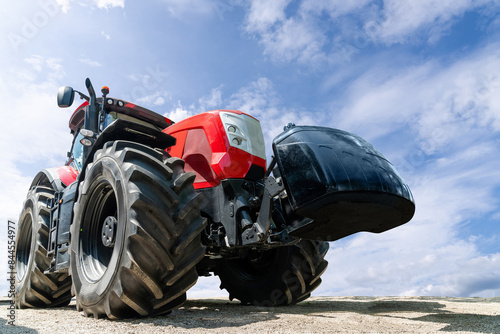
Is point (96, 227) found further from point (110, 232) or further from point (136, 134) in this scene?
point (136, 134)

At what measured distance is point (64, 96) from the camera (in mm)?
4883

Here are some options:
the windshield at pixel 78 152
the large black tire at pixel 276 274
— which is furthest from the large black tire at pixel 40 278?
the large black tire at pixel 276 274

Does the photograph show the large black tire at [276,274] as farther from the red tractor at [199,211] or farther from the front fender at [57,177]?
the front fender at [57,177]

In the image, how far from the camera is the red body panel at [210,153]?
3.83 meters

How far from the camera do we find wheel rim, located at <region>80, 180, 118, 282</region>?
12.2 ft

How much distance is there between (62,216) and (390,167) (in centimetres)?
373

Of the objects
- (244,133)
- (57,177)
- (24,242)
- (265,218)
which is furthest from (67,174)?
(265,218)

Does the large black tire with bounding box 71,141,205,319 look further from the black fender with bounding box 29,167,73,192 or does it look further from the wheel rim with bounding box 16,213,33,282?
the wheel rim with bounding box 16,213,33,282

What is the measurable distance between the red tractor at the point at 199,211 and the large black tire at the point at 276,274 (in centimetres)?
1

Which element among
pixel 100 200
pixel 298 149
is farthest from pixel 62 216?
pixel 298 149

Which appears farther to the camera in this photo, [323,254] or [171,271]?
[323,254]

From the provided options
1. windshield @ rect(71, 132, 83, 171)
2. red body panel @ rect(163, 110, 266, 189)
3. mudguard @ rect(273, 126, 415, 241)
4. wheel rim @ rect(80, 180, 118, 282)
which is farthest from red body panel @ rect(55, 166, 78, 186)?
mudguard @ rect(273, 126, 415, 241)

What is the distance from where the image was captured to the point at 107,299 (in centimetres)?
296

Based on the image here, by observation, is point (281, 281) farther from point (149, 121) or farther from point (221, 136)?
point (149, 121)
